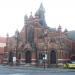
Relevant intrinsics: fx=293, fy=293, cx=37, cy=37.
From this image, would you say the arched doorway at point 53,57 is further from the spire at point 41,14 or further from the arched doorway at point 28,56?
the spire at point 41,14

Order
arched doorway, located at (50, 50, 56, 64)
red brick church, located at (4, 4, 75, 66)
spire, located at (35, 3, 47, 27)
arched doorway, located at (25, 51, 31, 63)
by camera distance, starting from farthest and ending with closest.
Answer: spire, located at (35, 3, 47, 27) → arched doorway, located at (25, 51, 31, 63) → arched doorway, located at (50, 50, 56, 64) → red brick church, located at (4, 4, 75, 66)

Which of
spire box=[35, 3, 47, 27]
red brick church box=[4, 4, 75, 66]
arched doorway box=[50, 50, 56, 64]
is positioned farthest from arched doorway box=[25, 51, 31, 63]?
spire box=[35, 3, 47, 27]

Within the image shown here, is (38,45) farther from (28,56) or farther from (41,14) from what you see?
(41,14)

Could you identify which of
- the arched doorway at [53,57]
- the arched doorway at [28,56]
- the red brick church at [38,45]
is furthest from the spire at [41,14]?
Answer: the arched doorway at [53,57]

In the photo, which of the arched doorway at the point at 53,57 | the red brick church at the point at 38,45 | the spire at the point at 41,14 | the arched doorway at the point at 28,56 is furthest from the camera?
the spire at the point at 41,14

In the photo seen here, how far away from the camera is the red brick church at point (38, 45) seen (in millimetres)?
63469

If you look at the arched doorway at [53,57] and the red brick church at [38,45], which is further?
the arched doorway at [53,57]

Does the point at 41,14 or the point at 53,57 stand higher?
the point at 41,14

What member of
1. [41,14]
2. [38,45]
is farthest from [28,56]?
[41,14]

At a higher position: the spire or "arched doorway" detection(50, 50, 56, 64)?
the spire

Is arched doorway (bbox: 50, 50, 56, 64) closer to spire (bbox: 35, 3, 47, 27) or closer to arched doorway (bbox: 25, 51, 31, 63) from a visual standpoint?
arched doorway (bbox: 25, 51, 31, 63)

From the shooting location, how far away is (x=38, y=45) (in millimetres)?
66062

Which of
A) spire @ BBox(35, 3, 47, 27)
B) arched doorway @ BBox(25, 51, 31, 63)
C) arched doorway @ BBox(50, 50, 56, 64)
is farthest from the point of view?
spire @ BBox(35, 3, 47, 27)

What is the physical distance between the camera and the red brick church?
208ft
